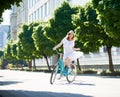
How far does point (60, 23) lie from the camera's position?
37.4 meters

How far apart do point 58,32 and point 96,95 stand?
89.8 feet

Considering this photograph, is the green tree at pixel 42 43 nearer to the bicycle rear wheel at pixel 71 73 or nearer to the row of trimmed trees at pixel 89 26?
the row of trimmed trees at pixel 89 26

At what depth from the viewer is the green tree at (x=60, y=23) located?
37094 millimetres

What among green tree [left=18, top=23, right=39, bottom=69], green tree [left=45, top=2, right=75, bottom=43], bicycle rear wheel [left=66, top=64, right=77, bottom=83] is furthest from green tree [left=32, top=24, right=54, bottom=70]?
bicycle rear wheel [left=66, top=64, right=77, bottom=83]

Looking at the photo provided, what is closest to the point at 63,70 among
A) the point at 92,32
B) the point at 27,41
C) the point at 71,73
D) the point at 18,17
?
the point at 71,73

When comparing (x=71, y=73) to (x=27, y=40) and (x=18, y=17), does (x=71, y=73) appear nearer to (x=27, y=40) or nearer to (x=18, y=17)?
(x=27, y=40)

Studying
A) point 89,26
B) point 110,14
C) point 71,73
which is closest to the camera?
point 71,73

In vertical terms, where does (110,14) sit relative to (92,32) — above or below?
above

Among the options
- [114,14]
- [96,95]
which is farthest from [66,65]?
[114,14]

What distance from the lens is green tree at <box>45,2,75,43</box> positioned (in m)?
37.1

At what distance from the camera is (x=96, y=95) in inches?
391

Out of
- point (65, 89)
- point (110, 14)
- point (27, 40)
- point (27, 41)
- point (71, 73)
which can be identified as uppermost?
point (27, 40)

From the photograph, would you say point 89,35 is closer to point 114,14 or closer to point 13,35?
point 114,14

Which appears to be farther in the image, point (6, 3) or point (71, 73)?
point (71, 73)
